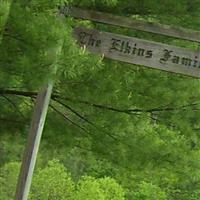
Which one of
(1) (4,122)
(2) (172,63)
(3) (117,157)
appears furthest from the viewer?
(1) (4,122)

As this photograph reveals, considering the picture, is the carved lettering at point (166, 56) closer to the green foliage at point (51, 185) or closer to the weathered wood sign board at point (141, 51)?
the weathered wood sign board at point (141, 51)

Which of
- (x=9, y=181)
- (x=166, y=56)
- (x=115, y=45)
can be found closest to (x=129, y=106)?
(x=115, y=45)

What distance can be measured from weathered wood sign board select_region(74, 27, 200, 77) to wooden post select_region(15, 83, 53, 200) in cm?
47

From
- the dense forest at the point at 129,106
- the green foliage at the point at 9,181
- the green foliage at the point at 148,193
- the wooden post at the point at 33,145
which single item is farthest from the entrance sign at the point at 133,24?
the green foliage at the point at 148,193

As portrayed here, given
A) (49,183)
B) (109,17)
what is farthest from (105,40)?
(49,183)

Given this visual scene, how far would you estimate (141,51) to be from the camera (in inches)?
168

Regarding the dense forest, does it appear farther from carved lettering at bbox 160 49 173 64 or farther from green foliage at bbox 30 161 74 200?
green foliage at bbox 30 161 74 200

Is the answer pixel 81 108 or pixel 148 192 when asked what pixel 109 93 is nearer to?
pixel 81 108

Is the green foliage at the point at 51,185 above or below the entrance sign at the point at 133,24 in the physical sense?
below

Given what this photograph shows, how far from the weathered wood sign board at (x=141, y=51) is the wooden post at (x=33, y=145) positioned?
47 cm

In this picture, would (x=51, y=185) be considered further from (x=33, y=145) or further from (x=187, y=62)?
(x=187, y=62)

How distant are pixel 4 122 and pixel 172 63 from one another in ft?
8.45

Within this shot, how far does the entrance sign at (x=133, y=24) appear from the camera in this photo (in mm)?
4230

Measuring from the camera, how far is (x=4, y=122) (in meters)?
6.21
